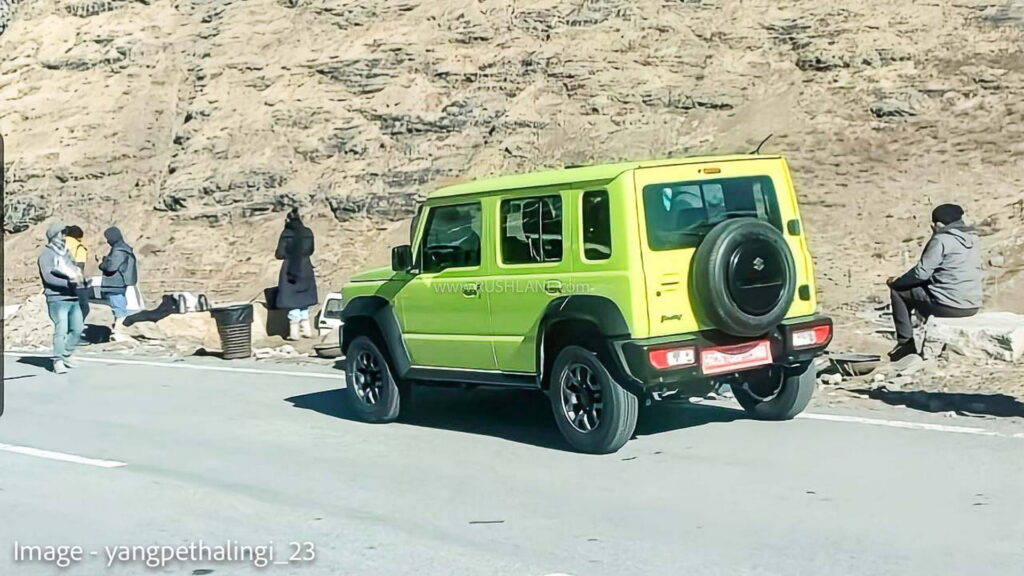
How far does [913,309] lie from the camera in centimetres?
1307

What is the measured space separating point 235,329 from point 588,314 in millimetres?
9396

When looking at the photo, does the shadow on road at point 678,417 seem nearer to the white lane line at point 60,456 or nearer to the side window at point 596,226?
the side window at point 596,226

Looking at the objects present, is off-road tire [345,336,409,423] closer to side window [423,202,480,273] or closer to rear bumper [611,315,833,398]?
side window [423,202,480,273]

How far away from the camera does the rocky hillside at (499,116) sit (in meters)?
25.8

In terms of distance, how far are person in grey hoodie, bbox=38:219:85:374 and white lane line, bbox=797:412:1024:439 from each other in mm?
9926

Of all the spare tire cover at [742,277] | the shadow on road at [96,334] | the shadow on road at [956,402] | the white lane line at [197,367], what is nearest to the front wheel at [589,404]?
the spare tire cover at [742,277]

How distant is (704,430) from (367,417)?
305 centimetres

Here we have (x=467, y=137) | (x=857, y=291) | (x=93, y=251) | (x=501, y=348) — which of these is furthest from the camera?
(x=93, y=251)

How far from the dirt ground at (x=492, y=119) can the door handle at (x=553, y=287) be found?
13027 millimetres

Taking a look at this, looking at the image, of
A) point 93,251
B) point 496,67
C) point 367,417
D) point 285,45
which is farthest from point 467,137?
point 367,417

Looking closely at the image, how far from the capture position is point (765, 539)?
268 inches

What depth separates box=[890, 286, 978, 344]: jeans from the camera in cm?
1276

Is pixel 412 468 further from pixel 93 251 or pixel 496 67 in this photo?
pixel 93 251

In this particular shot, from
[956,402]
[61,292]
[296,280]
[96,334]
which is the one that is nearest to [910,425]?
[956,402]
